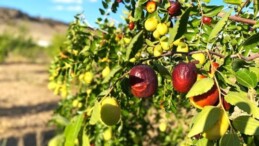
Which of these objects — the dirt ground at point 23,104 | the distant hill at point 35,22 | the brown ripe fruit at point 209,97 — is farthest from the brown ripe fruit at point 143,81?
the distant hill at point 35,22

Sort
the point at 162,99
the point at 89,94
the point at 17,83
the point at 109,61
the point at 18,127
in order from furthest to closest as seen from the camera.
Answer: the point at 17,83, the point at 18,127, the point at 89,94, the point at 109,61, the point at 162,99

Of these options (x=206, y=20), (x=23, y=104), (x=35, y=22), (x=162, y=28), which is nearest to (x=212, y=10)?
(x=206, y=20)

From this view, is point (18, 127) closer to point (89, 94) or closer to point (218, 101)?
point (89, 94)

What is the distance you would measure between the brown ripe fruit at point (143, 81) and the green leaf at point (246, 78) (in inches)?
8.4

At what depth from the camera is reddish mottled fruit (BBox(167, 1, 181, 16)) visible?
153 cm

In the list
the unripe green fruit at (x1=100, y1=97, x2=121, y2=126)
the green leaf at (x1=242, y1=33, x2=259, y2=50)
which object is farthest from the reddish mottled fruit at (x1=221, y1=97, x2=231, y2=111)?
the unripe green fruit at (x1=100, y1=97, x2=121, y2=126)

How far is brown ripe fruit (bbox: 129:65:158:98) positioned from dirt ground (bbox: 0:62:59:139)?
19.5 ft

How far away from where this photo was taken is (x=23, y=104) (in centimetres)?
994

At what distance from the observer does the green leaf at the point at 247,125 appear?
1.01 meters

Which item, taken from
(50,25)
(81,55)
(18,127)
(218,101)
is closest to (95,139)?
(81,55)

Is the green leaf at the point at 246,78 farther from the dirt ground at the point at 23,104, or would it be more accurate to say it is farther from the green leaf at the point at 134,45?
the dirt ground at the point at 23,104

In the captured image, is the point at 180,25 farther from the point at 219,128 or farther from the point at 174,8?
the point at 174,8

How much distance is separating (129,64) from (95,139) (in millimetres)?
1161

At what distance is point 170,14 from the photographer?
1535mm
